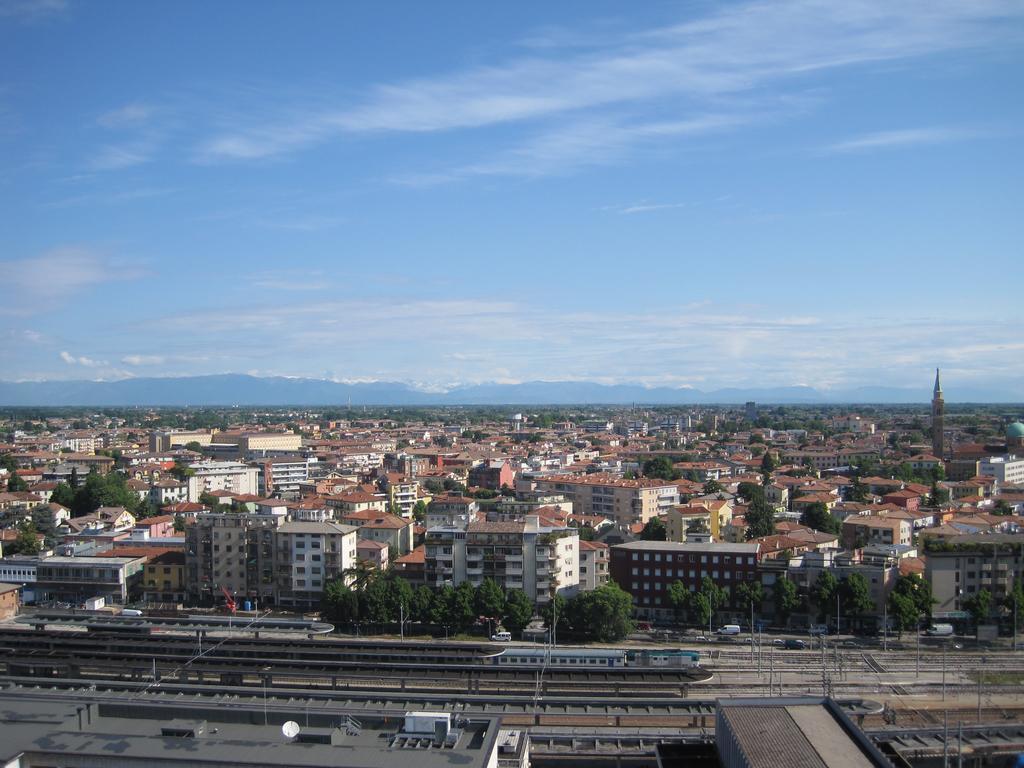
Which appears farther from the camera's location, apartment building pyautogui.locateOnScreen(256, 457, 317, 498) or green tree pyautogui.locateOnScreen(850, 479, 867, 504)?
apartment building pyautogui.locateOnScreen(256, 457, 317, 498)

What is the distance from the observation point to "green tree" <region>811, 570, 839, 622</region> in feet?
78.4

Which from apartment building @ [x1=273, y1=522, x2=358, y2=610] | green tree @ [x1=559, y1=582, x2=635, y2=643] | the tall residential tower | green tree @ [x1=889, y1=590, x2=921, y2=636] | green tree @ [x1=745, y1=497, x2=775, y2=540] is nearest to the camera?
green tree @ [x1=559, y1=582, x2=635, y2=643]

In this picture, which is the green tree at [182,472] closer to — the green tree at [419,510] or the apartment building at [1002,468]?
the green tree at [419,510]

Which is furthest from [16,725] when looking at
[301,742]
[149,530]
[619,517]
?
[619,517]

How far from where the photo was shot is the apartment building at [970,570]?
24.5 m

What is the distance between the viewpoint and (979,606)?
23.4m

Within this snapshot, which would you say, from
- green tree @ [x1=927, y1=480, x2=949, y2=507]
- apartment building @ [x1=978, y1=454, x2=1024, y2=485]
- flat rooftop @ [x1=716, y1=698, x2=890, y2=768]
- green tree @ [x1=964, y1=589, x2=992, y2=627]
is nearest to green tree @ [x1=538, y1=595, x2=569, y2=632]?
green tree @ [x1=964, y1=589, x2=992, y2=627]

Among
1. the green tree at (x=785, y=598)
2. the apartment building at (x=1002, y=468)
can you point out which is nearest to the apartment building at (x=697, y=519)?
the green tree at (x=785, y=598)

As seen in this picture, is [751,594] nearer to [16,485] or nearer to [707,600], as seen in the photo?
[707,600]

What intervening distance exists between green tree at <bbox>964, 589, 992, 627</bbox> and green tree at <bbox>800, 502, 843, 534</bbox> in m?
11.9

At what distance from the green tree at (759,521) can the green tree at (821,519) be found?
171 centimetres

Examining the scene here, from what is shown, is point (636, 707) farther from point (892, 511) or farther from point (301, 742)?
point (892, 511)

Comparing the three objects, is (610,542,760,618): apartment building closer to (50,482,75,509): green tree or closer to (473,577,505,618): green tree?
(473,577,505,618): green tree

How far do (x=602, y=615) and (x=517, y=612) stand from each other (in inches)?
84.9
